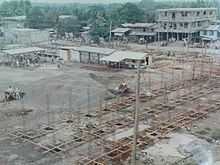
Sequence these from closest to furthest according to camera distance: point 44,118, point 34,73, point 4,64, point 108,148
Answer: point 108,148 → point 44,118 → point 34,73 → point 4,64

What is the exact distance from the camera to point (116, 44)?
79.9ft

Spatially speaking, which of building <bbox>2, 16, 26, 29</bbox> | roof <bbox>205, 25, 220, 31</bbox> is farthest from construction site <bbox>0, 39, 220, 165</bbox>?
building <bbox>2, 16, 26, 29</bbox>

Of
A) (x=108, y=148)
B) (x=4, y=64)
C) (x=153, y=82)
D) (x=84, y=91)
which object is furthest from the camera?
(x=4, y=64)

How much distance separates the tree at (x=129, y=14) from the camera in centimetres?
2973

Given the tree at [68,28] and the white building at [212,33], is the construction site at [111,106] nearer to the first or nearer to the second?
the white building at [212,33]

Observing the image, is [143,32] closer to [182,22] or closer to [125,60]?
[182,22]

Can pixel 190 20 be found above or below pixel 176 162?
above

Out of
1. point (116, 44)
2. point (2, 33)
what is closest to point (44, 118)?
point (116, 44)

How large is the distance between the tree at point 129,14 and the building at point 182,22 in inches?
140

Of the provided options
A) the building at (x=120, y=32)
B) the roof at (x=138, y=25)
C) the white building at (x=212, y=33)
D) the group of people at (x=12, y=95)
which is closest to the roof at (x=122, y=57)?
the group of people at (x=12, y=95)

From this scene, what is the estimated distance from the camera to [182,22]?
2548 cm

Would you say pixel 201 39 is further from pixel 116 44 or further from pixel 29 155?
pixel 29 155

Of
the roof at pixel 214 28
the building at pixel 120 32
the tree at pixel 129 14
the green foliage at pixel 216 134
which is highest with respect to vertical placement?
the tree at pixel 129 14

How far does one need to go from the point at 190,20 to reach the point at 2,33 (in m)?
13.9
